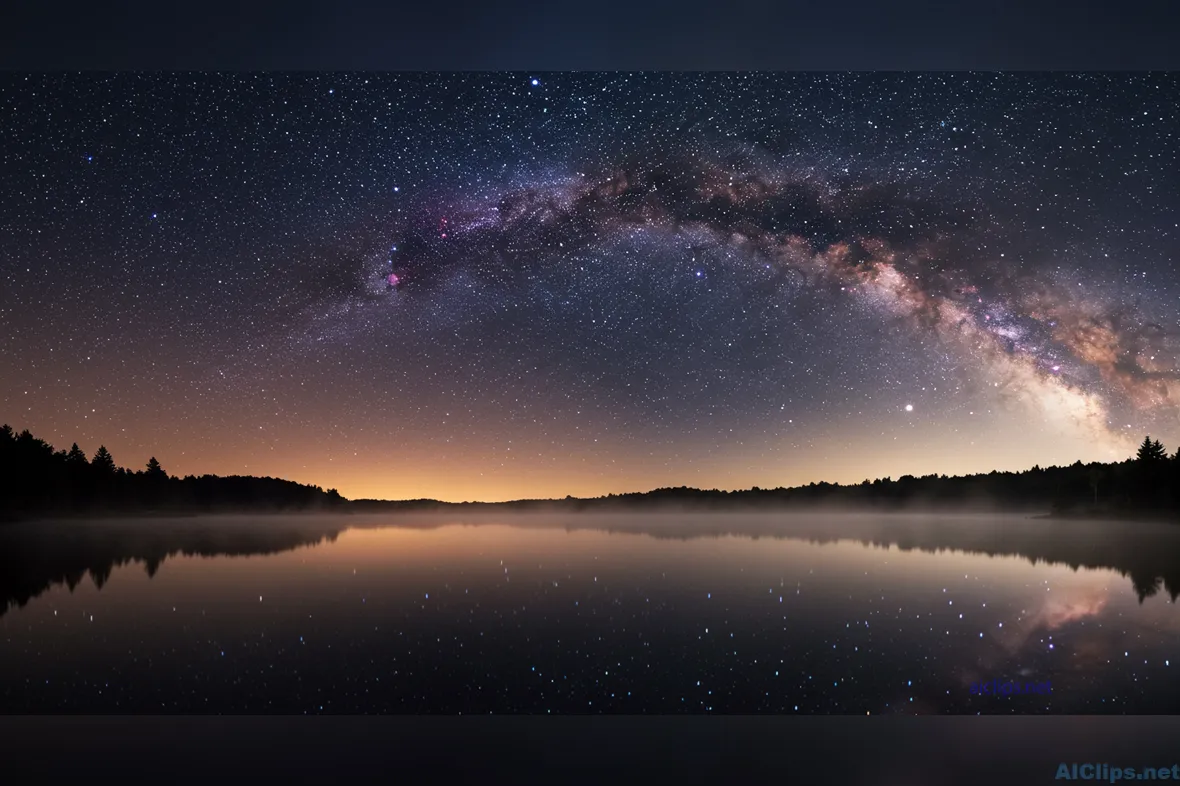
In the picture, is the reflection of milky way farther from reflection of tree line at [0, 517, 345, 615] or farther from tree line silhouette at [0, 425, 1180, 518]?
reflection of tree line at [0, 517, 345, 615]

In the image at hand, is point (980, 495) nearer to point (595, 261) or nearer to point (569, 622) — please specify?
point (569, 622)

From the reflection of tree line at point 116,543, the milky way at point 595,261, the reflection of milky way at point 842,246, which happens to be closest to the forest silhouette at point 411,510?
the reflection of tree line at point 116,543

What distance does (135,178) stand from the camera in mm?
5234

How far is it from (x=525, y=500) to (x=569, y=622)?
144cm

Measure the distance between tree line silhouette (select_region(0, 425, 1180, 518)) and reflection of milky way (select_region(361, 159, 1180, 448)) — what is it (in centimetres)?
34

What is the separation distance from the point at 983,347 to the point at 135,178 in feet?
20.2

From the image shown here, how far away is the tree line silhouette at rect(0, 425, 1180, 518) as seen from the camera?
4.93 metres

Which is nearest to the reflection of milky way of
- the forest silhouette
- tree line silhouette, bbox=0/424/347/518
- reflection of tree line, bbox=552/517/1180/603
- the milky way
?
the milky way

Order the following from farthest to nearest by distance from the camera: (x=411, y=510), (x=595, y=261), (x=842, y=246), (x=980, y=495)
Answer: (x=411, y=510) < (x=980, y=495) < (x=595, y=261) < (x=842, y=246)

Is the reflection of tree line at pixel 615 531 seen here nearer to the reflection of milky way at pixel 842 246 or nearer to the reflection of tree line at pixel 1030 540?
the reflection of tree line at pixel 1030 540

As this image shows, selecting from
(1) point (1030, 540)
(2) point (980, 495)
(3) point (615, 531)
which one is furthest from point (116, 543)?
(1) point (1030, 540)

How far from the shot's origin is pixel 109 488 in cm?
532

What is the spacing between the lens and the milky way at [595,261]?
16.5ft

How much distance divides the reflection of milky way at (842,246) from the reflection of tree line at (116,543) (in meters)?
2.26
